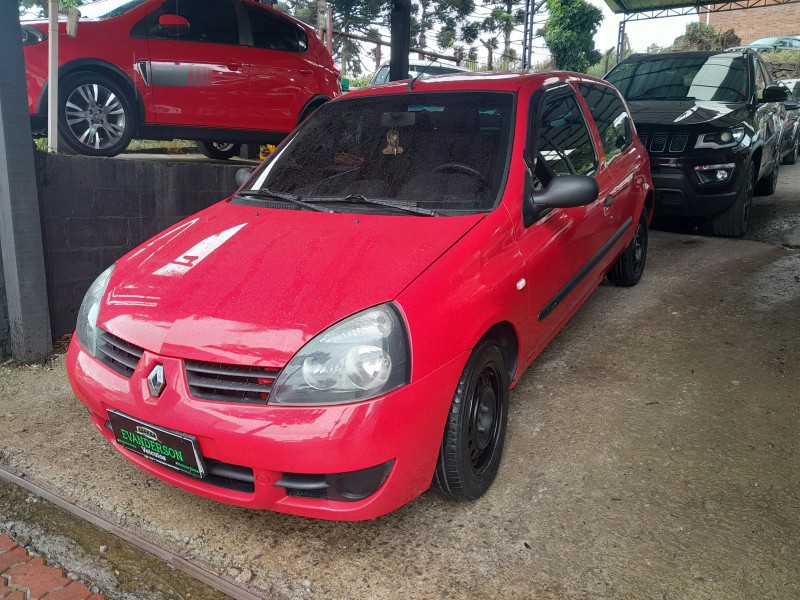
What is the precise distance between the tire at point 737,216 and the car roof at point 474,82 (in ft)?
11.3

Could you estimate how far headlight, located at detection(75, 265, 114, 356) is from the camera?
2537 mm

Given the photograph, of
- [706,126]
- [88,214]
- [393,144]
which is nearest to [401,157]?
[393,144]

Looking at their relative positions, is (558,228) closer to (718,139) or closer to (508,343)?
(508,343)

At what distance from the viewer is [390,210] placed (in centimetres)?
285

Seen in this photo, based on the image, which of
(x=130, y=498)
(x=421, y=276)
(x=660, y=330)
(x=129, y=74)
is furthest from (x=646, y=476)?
(x=129, y=74)

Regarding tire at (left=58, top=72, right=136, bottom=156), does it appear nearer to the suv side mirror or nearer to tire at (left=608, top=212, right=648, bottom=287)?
tire at (left=608, top=212, right=648, bottom=287)

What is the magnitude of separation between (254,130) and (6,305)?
3269mm

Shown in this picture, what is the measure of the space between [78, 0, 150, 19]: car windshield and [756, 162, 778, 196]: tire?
7279 mm

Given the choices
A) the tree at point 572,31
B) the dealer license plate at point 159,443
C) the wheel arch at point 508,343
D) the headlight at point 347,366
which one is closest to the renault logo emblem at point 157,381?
the dealer license plate at point 159,443

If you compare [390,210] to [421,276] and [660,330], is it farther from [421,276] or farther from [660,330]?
[660,330]

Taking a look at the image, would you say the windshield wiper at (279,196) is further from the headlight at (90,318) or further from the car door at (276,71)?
the car door at (276,71)

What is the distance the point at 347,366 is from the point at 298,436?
254 mm

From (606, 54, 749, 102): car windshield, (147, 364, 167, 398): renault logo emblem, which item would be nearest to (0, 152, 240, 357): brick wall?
(147, 364, 167, 398): renault logo emblem

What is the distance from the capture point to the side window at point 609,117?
425 centimetres
